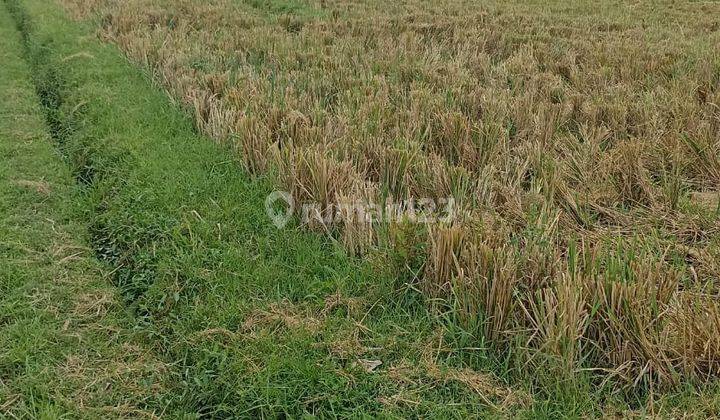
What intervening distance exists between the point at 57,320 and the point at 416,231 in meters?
1.91

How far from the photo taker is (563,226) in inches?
135

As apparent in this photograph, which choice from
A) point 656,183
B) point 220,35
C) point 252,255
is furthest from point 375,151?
point 220,35

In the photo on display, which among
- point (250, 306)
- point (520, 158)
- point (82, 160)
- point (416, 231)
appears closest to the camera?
point (250, 306)

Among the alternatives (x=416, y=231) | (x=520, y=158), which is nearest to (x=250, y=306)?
(x=416, y=231)

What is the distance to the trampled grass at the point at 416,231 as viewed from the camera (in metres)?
2.38

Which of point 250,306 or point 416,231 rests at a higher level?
point 416,231

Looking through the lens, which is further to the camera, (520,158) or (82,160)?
(82,160)

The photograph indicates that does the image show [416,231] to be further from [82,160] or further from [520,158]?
[82,160]

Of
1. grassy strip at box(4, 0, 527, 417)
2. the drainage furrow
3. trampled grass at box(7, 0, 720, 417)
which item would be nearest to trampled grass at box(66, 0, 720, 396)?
trampled grass at box(7, 0, 720, 417)

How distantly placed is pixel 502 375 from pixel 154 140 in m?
3.67

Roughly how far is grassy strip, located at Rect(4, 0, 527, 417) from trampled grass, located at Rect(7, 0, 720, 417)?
0.04ft

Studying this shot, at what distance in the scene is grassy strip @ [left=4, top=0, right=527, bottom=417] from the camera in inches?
94.7

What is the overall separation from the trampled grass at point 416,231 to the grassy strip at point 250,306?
1 cm

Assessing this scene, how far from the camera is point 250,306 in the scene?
115 inches
